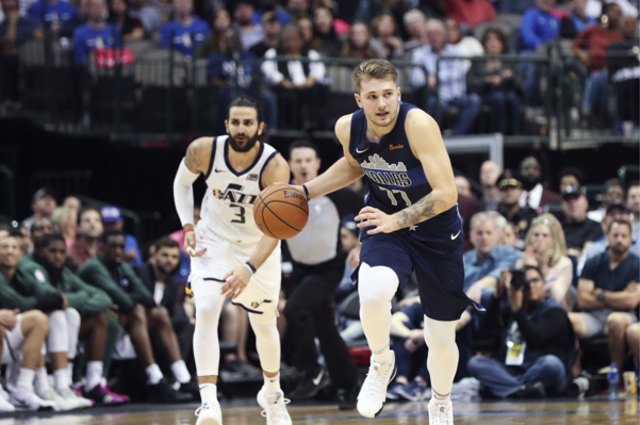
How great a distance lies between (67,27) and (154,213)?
2569mm

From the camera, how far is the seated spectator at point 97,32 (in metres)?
16.0

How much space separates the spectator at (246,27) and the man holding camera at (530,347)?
236 inches

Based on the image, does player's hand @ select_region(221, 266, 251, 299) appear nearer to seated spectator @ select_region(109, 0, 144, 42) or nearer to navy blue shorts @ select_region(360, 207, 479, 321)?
navy blue shorts @ select_region(360, 207, 479, 321)

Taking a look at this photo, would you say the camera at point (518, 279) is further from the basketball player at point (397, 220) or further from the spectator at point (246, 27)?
the spectator at point (246, 27)

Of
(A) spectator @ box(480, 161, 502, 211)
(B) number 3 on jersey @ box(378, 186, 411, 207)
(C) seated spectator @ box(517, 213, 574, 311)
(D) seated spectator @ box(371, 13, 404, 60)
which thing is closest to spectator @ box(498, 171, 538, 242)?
(A) spectator @ box(480, 161, 502, 211)

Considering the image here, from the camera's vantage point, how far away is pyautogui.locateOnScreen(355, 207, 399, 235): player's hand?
7.53 m

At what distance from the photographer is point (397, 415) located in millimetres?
10805

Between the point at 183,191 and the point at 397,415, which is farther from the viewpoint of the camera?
the point at 397,415

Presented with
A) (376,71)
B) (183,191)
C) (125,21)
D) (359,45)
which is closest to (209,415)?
(183,191)

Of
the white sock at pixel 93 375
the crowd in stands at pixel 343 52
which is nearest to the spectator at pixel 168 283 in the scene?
the white sock at pixel 93 375

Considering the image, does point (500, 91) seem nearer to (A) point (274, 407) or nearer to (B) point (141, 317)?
(B) point (141, 317)

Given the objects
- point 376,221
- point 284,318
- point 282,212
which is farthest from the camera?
point 284,318

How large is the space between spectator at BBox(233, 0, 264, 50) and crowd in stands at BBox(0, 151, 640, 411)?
4.40 metres

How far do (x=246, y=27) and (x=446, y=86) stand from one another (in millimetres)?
2843
